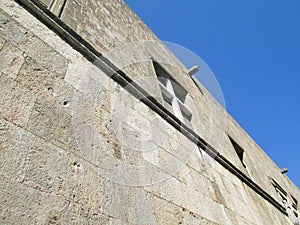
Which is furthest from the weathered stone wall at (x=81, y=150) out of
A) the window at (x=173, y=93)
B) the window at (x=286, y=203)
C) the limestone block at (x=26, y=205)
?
the window at (x=286, y=203)

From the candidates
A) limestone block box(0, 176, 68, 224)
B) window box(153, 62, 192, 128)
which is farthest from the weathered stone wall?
window box(153, 62, 192, 128)

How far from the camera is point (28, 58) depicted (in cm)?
141

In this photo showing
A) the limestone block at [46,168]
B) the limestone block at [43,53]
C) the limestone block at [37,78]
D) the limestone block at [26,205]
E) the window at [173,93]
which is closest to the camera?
the limestone block at [26,205]

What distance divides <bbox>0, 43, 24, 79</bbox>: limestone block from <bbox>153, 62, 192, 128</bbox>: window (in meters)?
2.43

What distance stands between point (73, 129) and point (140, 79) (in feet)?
5.63

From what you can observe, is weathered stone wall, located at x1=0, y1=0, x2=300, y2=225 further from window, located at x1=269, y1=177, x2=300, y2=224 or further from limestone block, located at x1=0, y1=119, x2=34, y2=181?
window, located at x1=269, y1=177, x2=300, y2=224

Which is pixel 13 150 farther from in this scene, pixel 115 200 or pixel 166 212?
pixel 166 212

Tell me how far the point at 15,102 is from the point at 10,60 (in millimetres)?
279

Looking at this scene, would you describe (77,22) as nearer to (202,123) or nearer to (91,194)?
(91,194)

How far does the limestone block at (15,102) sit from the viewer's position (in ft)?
3.68

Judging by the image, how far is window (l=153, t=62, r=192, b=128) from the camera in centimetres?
368

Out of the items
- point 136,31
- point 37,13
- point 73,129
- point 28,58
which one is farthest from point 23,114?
point 136,31

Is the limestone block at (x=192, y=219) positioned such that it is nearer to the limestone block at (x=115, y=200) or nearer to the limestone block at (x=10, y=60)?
the limestone block at (x=115, y=200)

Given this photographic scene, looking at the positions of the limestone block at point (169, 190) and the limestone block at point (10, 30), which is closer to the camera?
the limestone block at point (10, 30)
